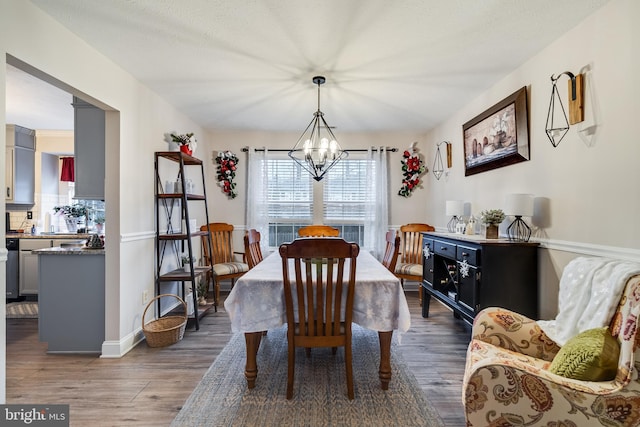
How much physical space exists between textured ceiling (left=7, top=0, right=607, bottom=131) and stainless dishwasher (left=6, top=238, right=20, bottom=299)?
2.85 meters

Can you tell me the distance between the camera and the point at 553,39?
226cm

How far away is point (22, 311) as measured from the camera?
12.0 feet

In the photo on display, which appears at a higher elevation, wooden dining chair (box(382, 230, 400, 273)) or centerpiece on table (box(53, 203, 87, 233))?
centerpiece on table (box(53, 203, 87, 233))

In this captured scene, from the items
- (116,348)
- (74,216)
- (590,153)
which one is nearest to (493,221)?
(590,153)

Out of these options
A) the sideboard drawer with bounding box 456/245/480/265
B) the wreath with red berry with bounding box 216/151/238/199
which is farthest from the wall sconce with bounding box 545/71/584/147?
the wreath with red berry with bounding box 216/151/238/199

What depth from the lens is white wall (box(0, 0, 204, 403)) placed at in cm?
184

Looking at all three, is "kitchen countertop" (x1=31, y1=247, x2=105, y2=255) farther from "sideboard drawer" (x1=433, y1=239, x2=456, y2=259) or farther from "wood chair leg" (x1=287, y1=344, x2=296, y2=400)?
"sideboard drawer" (x1=433, y1=239, x2=456, y2=259)

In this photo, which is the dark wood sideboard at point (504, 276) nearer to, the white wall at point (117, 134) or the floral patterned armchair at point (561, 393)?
the floral patterned armchair at point (561, 393)

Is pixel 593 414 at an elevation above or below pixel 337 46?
below

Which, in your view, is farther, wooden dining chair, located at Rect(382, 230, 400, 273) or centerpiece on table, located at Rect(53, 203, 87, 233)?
centerpiece on table, located at Rect(53, 203, 87, 233)

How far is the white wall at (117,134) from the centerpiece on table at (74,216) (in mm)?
2051

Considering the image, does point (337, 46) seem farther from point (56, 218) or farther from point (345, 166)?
point (56, 218)

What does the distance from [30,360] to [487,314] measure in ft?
11.1

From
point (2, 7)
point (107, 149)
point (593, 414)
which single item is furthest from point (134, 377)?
point (593, 414)
